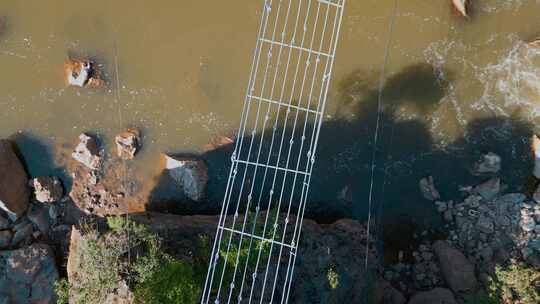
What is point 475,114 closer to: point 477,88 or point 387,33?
point 477,88

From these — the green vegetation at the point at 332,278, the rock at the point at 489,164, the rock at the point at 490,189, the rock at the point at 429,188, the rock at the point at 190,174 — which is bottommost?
the green vegetation at the point at 332,278

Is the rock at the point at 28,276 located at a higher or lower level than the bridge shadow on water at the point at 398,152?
lower

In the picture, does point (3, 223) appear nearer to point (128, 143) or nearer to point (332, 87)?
point (128, 143)

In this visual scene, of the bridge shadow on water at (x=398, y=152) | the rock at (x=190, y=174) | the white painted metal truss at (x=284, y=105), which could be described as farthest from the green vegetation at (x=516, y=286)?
the rock at (x=190, y=174)

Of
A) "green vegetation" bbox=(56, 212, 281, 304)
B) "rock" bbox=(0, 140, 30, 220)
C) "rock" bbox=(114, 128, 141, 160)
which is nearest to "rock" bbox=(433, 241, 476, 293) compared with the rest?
"green vegetation" bbox=(56, 212, 281, 304)

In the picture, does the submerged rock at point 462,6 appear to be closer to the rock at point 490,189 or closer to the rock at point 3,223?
the rock at point 490,189

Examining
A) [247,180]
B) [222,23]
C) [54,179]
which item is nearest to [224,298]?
[247,180]

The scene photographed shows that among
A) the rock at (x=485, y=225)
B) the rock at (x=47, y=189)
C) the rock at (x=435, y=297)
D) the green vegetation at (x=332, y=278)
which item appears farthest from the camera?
the rock at (x=47, y=189)
